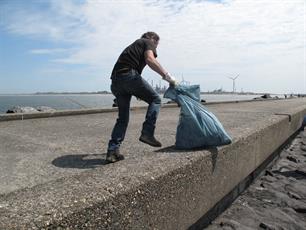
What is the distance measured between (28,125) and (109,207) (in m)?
6.58

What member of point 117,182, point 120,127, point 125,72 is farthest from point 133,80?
point 117,182

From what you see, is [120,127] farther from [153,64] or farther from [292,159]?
[292,159]

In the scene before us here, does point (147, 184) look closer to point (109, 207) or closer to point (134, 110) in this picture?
point (109, 207)

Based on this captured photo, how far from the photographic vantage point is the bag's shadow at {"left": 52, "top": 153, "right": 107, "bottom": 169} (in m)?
4.36

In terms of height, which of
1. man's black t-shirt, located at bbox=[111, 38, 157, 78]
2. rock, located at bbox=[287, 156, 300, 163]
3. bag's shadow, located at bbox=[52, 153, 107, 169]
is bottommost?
rock, located at bbox=[287, 156, 300, 163]

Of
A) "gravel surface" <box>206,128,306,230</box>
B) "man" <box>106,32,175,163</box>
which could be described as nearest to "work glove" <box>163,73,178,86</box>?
"man" <box>106,32,175,163</box>

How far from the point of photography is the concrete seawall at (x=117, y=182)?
2150 millimetres

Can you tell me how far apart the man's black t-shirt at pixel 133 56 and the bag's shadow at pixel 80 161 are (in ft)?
3.79

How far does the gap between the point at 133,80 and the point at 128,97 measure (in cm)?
28

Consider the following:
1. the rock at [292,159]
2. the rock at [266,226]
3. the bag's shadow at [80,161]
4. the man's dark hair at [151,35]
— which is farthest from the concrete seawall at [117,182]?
the rock at [292,159]

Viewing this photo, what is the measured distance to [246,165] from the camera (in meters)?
4.87

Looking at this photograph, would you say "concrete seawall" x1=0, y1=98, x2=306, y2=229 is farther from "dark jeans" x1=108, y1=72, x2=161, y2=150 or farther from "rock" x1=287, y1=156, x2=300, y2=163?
"rock" x1=287, y1=156, x2=300, y2=163

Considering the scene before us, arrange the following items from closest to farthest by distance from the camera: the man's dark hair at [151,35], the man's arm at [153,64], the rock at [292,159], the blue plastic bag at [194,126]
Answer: the blue plastic bag at [194,126] → the man's arm at [153,64] → the man's dark hair at [151,35] → the rock at [292,159]

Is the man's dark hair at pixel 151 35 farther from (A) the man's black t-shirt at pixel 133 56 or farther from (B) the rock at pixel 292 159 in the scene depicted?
(B) the rock at pixel 292 159
